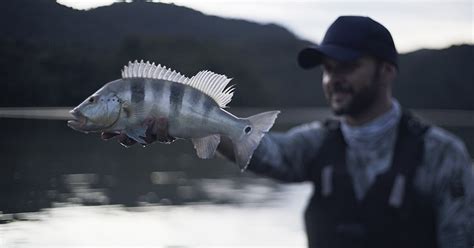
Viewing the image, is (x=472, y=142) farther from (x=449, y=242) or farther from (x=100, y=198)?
(x=449, y=242)

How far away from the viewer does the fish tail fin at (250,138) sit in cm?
538

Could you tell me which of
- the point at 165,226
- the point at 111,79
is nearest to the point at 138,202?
the point at 165,226

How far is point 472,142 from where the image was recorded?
83.9 meters

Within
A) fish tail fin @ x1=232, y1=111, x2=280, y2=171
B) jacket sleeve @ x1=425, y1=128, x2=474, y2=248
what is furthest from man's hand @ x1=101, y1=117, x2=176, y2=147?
jacket sleeve @ x1=425, y1=128, x2=474, y2=248

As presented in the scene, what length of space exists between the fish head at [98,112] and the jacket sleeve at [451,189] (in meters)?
2.11

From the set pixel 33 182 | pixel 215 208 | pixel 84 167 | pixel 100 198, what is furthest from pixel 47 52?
pixel 215 208

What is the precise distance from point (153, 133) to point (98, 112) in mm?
376

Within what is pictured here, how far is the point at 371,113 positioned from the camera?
17.9ft

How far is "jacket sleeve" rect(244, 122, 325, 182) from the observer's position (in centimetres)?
561

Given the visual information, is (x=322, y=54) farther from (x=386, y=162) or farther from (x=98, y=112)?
(x=98, y=112)

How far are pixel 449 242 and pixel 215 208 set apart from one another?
4368 centimetres

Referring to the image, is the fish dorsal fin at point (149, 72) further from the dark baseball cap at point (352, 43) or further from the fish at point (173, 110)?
the dark baseball cap at point (352, 43)

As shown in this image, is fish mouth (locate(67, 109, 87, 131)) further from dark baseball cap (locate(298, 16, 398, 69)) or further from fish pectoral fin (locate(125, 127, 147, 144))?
dark baseball cap (locate(298, 16, 398, 69))

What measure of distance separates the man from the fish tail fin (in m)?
0.10
